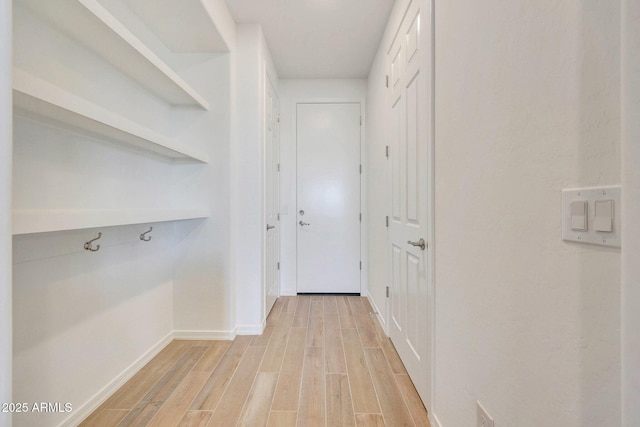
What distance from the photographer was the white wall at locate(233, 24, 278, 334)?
2523 mm

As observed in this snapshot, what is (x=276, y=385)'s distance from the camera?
1788 millimetres

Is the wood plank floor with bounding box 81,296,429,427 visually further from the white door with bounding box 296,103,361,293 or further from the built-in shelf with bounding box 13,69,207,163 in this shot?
the built-in shelf with bounding box 13,69,207,163

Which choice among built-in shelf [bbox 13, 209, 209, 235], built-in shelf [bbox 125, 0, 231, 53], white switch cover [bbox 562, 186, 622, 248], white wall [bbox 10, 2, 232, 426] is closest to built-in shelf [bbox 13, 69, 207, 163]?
white wall [bbox 10, 2, 232, 426]

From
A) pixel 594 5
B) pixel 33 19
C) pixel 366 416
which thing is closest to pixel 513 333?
pixel 594 5

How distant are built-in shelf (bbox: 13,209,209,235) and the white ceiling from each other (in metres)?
1.80

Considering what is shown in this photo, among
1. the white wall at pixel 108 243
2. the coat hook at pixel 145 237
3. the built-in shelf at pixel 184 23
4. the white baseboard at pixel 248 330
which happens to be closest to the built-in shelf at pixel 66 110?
the white wall at pixel 108 243

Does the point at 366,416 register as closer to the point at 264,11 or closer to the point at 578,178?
the point at 578,178

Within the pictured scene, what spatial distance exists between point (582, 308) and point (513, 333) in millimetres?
272

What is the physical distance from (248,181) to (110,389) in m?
1.63

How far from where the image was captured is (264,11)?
2.37 meters

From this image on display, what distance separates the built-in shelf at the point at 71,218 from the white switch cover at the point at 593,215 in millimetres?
1448

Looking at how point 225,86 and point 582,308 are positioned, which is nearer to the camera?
point 582,308
